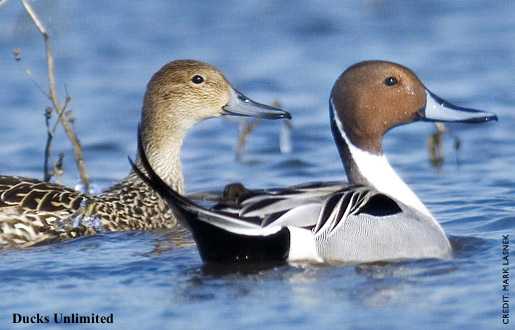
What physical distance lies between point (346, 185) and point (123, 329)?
1675mm

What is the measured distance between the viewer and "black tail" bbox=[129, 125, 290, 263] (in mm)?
7090

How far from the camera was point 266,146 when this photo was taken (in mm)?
12133

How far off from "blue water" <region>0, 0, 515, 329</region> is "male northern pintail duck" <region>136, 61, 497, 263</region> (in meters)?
0.12

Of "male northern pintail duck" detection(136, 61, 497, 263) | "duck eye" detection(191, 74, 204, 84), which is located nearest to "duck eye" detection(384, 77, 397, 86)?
"male northern pintail duck" detection(136, 61, 497, 263)

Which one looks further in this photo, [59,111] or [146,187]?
[59,111]

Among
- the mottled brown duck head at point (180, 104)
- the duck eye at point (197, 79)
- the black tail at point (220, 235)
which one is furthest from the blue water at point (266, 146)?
the duck eye at point (197, 79)

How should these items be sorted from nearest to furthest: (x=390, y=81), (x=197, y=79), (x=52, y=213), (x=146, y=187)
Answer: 1. (x=390, y=81)
2. (x=52, y=213)
3. (x=146, y=187)
4. (x=197, y=79)

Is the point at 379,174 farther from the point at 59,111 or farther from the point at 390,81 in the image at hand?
the point at 59,111

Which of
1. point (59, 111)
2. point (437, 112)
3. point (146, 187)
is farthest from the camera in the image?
point (59, 111)

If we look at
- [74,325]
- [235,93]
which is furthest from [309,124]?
[74,325]

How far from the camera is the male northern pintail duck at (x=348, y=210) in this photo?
719 cm

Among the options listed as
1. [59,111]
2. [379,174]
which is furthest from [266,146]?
[379,174]

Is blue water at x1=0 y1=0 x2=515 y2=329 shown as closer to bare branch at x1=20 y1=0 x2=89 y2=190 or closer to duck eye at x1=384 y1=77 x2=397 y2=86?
bare branch at x1=20 y1=0 x2=89 y2=190

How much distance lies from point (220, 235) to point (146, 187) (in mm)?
2229
